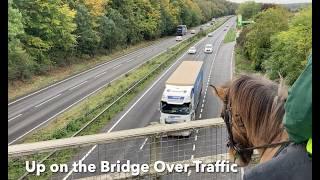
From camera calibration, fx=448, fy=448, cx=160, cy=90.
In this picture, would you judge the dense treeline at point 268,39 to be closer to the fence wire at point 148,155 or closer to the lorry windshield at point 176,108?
the fence wire at point 148,155

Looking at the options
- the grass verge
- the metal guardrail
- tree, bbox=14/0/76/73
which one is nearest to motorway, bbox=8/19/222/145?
the grass verge

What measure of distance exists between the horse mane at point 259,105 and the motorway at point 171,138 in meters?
0.42

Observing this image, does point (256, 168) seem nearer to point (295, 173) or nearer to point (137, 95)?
point (295, 173)

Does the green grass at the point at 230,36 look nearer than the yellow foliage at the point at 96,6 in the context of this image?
No

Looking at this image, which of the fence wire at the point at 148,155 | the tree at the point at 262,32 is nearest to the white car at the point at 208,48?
the tree at the point at 262,32

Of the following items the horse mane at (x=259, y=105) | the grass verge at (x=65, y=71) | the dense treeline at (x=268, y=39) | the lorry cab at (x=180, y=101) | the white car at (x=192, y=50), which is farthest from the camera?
the lorry cab at (x=180, y=101)

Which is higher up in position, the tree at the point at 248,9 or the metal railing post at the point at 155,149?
the tree at the point at 248,9

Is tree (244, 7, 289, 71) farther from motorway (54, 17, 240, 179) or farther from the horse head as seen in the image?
the horse head

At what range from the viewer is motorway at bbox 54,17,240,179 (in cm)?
157

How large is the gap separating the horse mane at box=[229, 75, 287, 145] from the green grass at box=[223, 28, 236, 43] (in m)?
1.54

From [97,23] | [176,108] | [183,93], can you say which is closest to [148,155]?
[97,23]

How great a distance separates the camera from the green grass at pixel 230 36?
2.69 metres

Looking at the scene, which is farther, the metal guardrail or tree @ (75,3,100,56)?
tree @ (75,3,100,56)

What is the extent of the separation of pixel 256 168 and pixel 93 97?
1.96m
